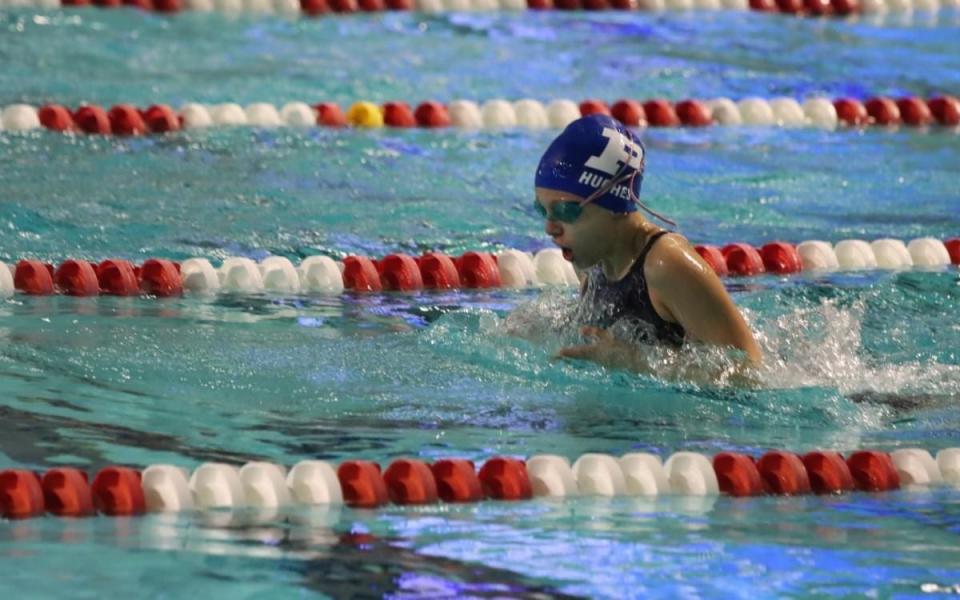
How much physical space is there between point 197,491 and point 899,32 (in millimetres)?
7866

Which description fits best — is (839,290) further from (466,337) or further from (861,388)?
(466,337)

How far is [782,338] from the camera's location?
201 inches

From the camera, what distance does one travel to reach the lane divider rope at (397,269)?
18.0 ft

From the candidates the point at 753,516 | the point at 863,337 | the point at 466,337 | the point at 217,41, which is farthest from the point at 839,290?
the point at 217,41

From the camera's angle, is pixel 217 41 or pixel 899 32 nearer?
pixel 217 41

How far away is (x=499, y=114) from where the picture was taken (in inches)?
322

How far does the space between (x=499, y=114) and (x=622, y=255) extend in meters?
3.66

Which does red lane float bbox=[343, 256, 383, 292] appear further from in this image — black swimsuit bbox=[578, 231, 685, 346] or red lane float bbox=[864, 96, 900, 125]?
red lane float bbox=[864, 96, 900, 125]

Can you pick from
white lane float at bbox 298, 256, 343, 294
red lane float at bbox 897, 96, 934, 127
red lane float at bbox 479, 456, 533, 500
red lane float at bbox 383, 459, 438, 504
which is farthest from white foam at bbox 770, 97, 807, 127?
red lane float at bbox 383, 459, 438, 504

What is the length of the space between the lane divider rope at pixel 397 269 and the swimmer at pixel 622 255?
128 centimetres

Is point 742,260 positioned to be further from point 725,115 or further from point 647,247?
point 725,115

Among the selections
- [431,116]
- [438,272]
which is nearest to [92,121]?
[431,116]

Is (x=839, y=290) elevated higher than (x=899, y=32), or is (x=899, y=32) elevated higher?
(x=899, y=32)

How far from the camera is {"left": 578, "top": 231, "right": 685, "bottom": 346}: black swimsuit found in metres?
4.57
